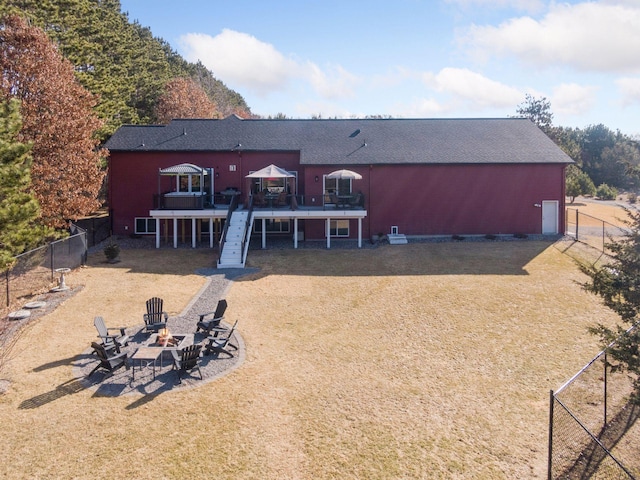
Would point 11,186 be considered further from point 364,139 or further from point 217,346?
point 364,139

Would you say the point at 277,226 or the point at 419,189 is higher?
the point at 419,189

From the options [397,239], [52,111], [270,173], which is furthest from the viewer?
[397,239]

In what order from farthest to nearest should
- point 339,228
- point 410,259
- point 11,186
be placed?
point 339,228 < point 410,259 < point 11,186

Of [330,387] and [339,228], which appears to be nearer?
[330,387]

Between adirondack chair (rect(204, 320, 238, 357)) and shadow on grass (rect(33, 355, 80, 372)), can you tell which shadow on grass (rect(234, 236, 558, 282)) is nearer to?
adirondack chair (rect(204, 320, 238, 357))

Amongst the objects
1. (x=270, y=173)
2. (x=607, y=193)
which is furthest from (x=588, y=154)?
(x=270, y=173)

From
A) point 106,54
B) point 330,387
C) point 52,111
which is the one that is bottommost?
point 330,387

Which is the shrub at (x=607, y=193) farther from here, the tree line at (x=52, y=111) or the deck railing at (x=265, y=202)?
the tree line at (x=52, y=111)
